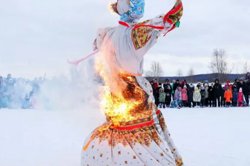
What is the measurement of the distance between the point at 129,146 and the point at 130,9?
950 millimetres

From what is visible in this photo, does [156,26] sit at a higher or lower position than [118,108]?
higher

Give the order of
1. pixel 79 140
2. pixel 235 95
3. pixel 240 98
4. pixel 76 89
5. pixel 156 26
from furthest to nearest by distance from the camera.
→ 1. pixel 235 95
2. pixel 240 98
3. pixel 79 140
4. pixel 76 89
5. pixel 156 26

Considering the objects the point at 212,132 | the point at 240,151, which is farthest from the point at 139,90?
the point at 212,132

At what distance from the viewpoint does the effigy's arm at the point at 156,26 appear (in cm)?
336

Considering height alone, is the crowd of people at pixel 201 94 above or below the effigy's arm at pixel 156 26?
below

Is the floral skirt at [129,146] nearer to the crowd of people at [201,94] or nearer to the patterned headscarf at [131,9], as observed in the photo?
the patterned headscarf at [131,9]

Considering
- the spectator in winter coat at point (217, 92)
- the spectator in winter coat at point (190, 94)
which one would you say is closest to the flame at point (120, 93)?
the spectator in winter coat at point (190, 94)

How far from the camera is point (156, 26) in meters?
3.37

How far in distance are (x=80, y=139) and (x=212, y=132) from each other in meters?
2.56

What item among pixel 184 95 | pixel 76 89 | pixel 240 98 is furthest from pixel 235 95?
pixel 76 89

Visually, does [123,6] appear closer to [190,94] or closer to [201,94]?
[190,94]

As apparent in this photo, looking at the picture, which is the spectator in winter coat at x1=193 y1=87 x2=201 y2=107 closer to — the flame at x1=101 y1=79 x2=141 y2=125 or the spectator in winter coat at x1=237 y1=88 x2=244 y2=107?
the spectator in winter coat at x1=237 y1=88 x2=244 y2=107

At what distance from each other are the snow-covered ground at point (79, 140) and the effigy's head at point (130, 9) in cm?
83

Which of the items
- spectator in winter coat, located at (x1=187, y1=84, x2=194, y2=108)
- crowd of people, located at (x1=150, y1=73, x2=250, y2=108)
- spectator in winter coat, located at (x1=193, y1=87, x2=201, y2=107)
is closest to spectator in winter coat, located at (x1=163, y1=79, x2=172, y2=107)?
crowd of people, located at (x1=150, y1=73, x2=250, y2=108)
